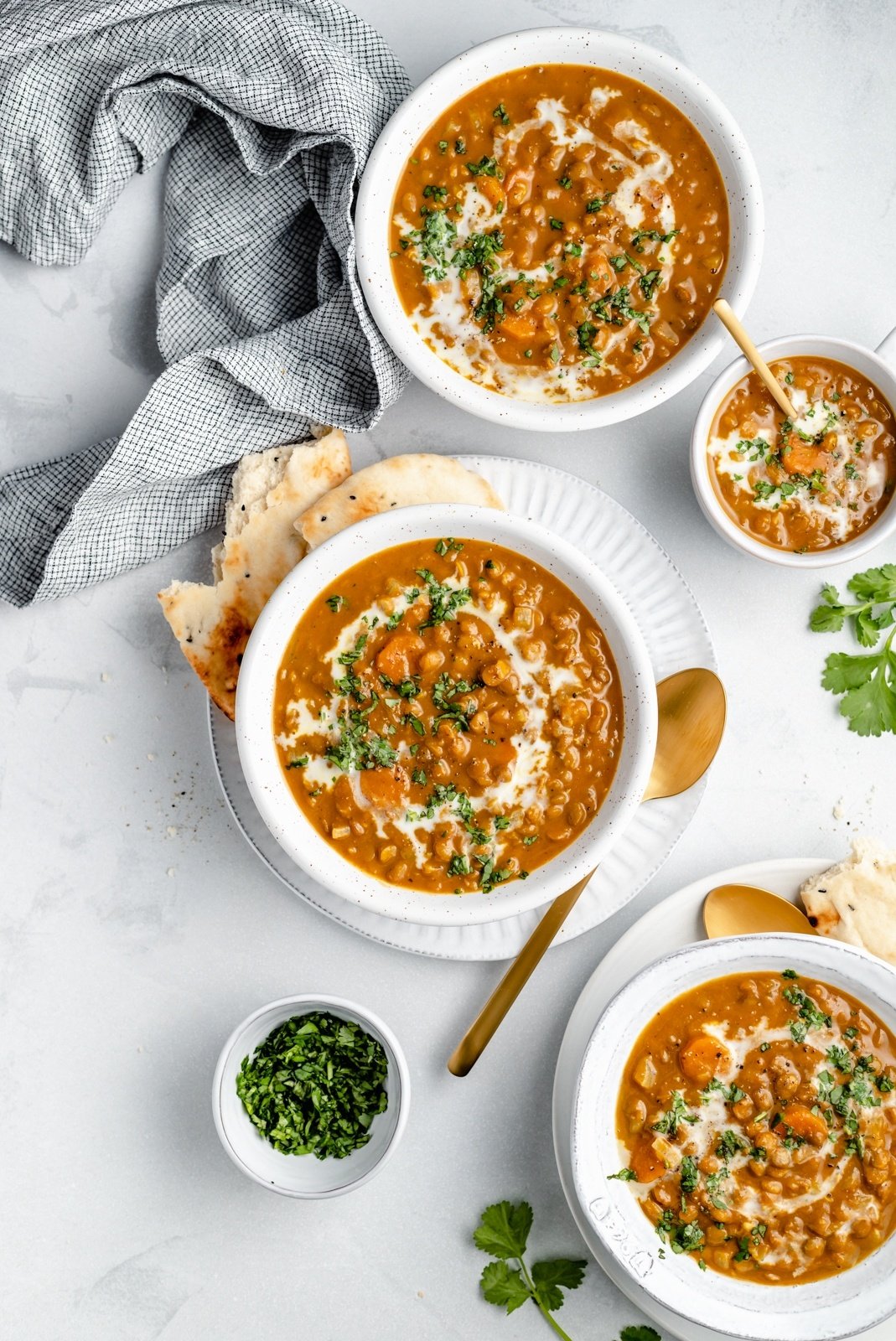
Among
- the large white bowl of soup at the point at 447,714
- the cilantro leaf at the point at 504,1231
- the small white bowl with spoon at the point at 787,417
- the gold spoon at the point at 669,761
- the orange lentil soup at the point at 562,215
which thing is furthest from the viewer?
the cilantro leaf at the point at 504,1231

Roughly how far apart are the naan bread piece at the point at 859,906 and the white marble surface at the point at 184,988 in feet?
1.54

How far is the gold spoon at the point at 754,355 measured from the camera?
2.93m

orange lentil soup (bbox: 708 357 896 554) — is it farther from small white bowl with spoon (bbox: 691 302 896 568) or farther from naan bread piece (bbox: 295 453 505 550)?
naan bread piece (bbox: 295 453 505 550)

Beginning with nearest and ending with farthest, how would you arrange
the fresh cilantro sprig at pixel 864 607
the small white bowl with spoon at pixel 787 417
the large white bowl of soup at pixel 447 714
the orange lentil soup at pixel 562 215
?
1. the large white bowl of soup at pixel 447 714
2. the orange lentil soup at pixel 562 215
3. the small white bowl with spoon at pixel 787 417
4. the fresh cilantro sprig at pixel 864 607

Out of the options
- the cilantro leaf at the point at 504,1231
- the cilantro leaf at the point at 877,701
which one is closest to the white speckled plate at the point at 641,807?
the cilantro leaf at the point at 877,701

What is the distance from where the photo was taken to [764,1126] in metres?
3.02

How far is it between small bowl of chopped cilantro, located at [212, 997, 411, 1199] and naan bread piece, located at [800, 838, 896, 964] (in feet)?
4.69

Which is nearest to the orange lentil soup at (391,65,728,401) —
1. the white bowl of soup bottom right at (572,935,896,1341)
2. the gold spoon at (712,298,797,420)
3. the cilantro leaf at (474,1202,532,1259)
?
the gold spoon at (712,298,797,420)

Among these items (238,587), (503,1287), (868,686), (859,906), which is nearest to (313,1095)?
(503,1287)

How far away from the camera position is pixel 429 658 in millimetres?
2850

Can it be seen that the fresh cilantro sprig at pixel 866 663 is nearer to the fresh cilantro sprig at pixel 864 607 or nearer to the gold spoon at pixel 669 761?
the fresh cilantro sprig at pixel 864 607

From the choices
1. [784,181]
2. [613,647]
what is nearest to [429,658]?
[613,647]

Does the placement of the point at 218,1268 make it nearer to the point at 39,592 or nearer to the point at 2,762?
the point at 2,762

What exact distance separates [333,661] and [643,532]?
3.74 ft
